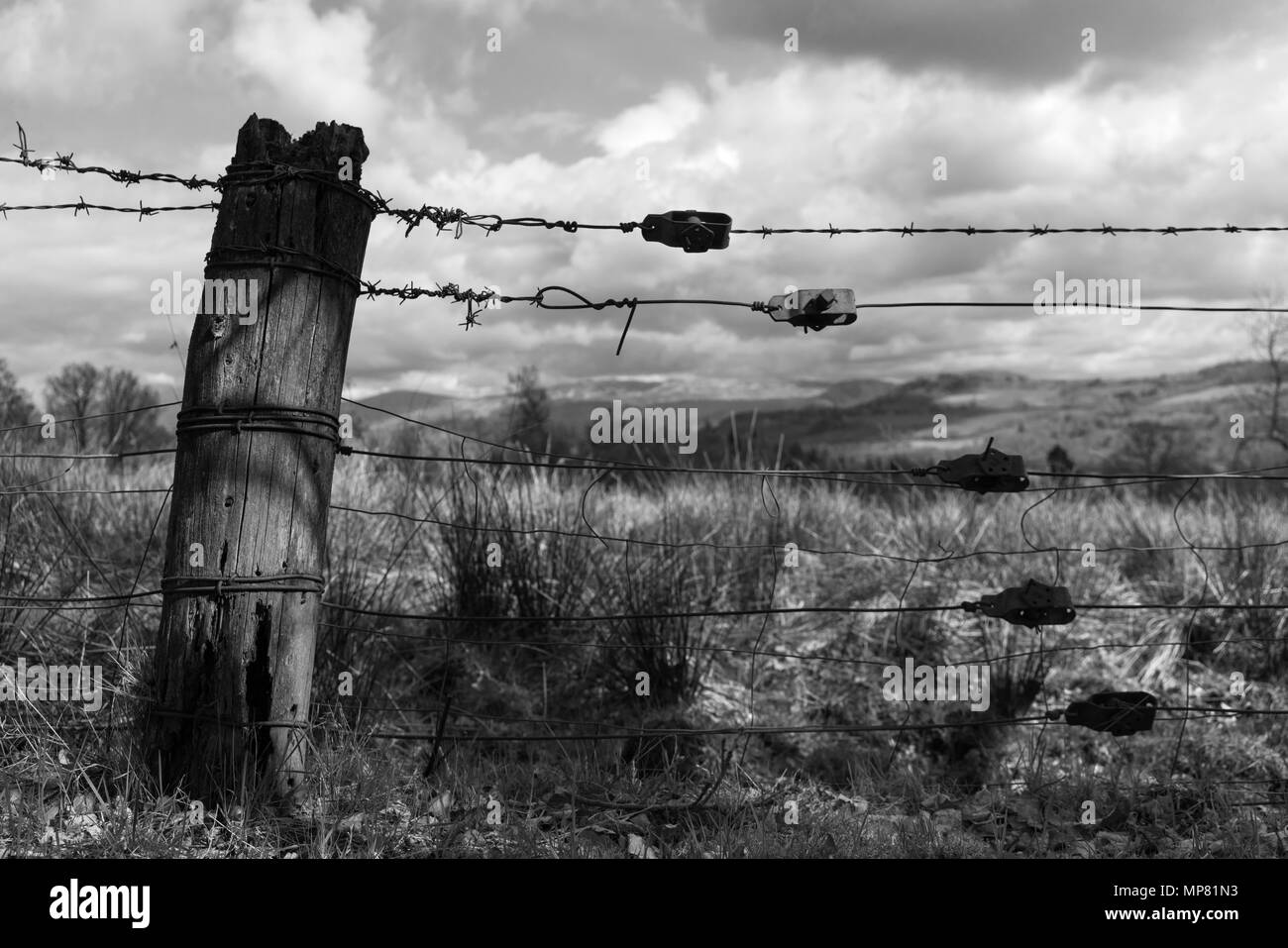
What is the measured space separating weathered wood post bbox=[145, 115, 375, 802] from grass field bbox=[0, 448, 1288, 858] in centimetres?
20

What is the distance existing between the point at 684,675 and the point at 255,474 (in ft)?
9.19

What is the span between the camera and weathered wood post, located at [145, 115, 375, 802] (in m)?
3.12

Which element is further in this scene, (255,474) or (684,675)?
(684,675)

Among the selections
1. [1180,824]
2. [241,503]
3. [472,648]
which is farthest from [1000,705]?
[241,503]

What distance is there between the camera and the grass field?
3.34 metres

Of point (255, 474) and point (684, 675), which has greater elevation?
point (255, 474)

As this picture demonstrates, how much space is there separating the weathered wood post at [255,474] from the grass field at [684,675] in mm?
197

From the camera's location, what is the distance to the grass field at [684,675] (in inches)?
132

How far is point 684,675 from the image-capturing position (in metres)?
5.41

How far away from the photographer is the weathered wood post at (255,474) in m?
3.12

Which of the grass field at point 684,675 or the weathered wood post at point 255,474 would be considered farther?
the grass field at point 684,675

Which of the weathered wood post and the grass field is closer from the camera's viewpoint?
the weathered wood post

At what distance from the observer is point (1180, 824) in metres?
3.97
